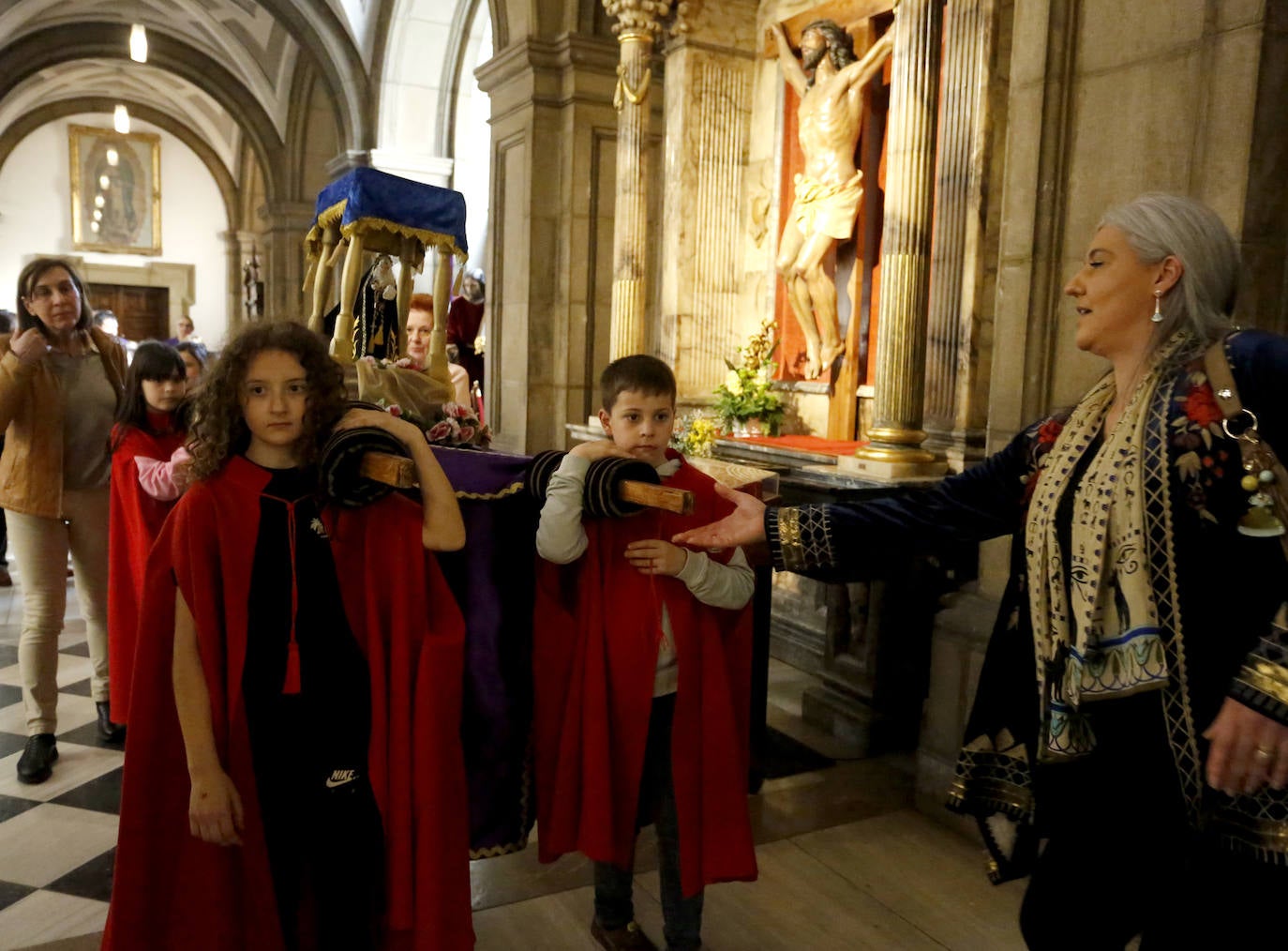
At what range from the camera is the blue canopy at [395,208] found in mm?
3469

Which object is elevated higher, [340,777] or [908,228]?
[908,228]

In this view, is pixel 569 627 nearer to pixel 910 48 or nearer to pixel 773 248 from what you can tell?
pixel 910 48

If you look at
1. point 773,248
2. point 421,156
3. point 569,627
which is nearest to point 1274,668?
point 569,627

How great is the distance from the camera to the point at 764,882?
3.00 meters

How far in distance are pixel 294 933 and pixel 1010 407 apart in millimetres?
2468

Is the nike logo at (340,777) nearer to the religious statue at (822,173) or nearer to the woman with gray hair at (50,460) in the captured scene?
the woman with gray hair at (50,460)

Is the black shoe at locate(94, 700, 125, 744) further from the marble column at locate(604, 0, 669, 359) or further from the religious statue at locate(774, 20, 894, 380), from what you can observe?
the religious statue at locate(774, 20, 894, 380)

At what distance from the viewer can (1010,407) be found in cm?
319

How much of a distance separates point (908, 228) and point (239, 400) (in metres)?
3.57

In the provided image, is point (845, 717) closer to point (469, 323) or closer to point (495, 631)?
point (495, 631)

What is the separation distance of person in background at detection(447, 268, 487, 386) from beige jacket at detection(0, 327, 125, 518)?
528 centimetres

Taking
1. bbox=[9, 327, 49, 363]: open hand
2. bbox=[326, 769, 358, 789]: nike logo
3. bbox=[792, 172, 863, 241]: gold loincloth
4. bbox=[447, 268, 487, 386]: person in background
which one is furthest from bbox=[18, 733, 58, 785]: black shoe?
bbox=[447, 268, 487, 386]: person in background

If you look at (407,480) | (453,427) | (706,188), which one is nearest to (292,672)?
(407,480)

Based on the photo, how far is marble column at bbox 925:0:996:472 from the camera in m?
4.55
